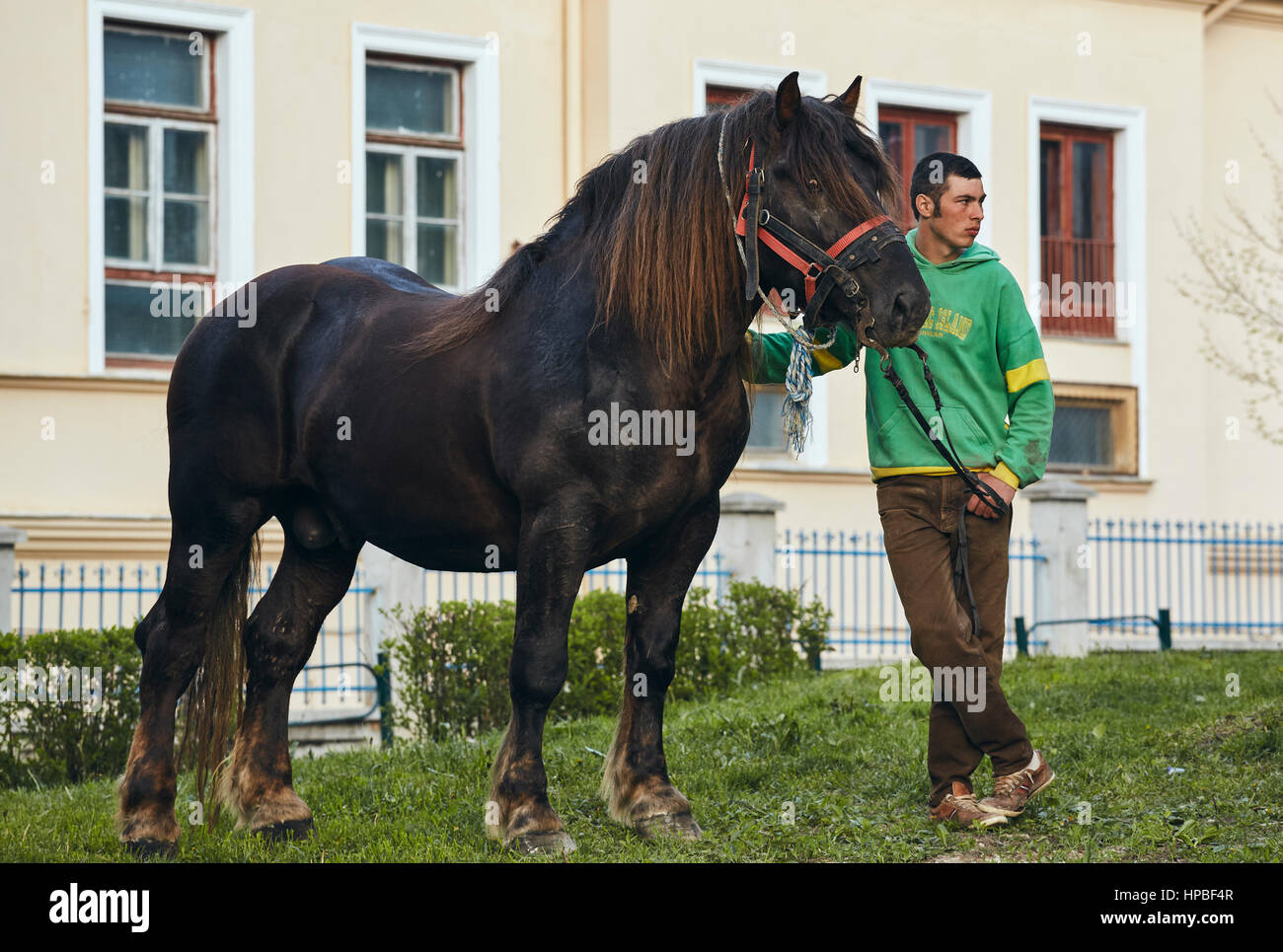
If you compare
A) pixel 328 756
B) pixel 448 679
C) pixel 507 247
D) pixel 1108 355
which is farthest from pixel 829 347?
pixel 1108 355

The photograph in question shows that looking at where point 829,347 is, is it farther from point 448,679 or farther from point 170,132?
point 170,132

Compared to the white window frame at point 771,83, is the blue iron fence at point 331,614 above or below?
below

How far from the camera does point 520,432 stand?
4934mm

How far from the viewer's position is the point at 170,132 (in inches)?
541

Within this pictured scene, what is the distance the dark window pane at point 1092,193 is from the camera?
17453mm

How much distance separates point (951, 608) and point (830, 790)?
1.25 m

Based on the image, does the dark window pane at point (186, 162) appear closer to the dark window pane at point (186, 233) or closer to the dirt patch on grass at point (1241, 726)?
the dark window pane at point (186, 233)

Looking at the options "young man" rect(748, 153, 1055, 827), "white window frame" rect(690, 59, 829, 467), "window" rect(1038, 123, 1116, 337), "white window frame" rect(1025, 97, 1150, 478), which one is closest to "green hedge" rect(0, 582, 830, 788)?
"young man" rect(748, 153, 1055, 827)

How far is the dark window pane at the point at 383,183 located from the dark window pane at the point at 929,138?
5709 mm

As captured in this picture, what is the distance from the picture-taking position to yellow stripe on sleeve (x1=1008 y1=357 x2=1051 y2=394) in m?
5.29

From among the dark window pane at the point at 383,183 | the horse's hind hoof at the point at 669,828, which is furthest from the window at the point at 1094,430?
the horse's hind hoof at the point at 669,828

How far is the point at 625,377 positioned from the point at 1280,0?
16156 mm

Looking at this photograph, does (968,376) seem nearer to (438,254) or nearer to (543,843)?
(543,843)

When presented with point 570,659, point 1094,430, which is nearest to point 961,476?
point 570,659
